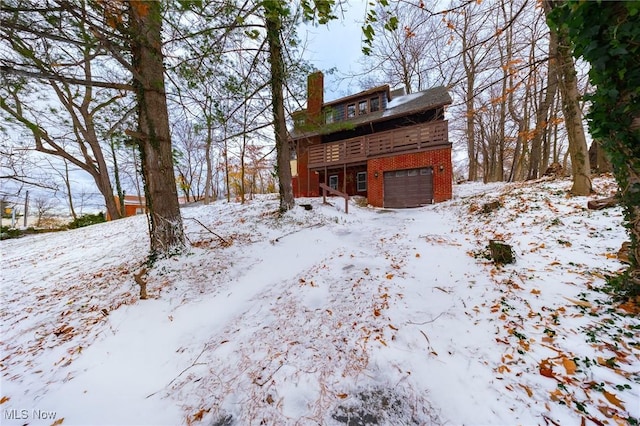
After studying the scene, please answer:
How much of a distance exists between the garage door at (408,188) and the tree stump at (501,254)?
27.9 feet

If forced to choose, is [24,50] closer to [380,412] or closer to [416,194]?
[380,412]

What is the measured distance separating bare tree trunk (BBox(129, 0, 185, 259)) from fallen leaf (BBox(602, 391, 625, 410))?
21.4 ft

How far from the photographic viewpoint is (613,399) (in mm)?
1713

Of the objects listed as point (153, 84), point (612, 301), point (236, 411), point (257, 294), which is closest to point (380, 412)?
point (236, 411)

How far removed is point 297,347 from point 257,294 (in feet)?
5.40

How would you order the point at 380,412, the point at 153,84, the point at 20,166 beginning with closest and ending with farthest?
the point at 380,412 < the point at 153,84 < the point at 20,166

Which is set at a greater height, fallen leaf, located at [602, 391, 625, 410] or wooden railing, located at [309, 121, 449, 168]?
wooden railing, located at [309, 121, 449, 168]

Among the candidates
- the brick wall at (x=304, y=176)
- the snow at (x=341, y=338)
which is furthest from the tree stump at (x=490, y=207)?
the brick wall at (x=304, y=176)

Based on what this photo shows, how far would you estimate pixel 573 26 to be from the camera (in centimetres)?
230

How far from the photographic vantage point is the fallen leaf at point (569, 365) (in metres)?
1.97

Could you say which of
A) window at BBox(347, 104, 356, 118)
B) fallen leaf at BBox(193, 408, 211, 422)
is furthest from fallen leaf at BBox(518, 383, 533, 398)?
window at BBox(347, 104, 356, 118)

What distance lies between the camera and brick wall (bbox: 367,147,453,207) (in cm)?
1164

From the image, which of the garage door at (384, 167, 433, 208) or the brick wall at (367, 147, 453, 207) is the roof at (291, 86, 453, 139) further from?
the garage door at (384, 167, 433, 208)

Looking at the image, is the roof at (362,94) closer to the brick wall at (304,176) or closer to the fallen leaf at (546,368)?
the brick wall at (304,176)
